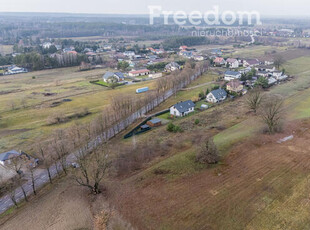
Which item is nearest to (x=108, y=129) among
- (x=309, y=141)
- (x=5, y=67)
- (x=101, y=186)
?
(x=101, y=186)

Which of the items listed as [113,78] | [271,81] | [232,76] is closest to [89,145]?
[113,78]

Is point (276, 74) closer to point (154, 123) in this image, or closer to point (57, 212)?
point (154, 123)

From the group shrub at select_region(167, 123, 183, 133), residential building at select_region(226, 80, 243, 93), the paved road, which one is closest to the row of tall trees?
the paved road

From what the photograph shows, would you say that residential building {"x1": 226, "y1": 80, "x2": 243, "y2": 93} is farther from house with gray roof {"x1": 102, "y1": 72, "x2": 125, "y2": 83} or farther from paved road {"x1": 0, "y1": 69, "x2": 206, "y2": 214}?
house with gray roof {"x1": 102, "y1": 72, "x2": 125, "y2": 83}

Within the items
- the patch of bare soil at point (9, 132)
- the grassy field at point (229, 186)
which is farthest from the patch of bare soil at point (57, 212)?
the patch of bare soil at point (9, 132)

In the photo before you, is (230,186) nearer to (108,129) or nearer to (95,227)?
(95,227)

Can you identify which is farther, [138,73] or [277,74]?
[138,73]
